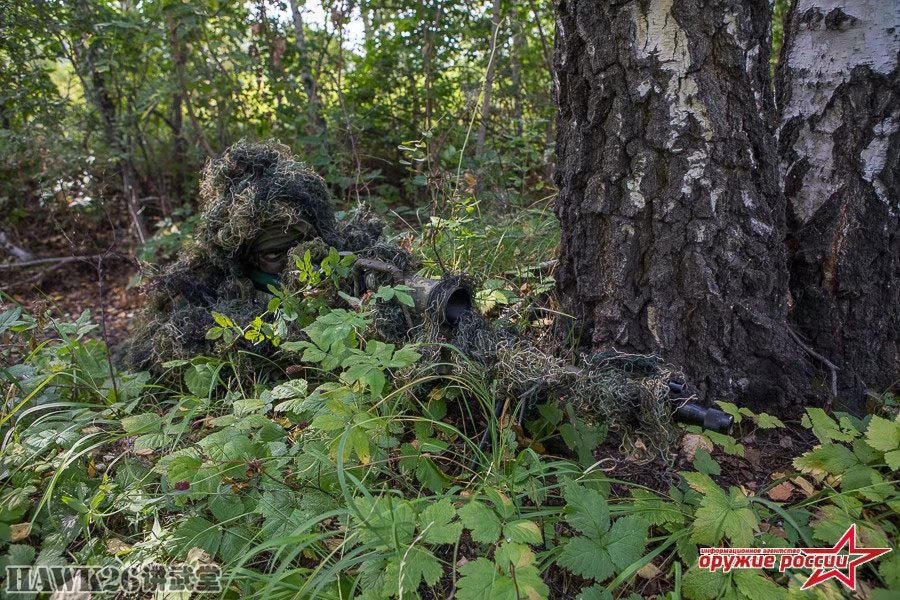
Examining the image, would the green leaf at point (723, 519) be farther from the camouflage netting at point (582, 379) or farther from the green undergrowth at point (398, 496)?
the camouflage netting at point (582, 379)

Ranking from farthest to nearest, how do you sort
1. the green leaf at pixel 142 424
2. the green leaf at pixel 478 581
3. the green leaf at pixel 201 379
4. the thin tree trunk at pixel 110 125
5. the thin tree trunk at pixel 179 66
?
the thin tree trunk at pixel 110 125, the thin tree trunk at pixel 179 66, the green leaf at pixel 201 379, the green leaf at pixel 142 424, the green leaf at pixel 478 581

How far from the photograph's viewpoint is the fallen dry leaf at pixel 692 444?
5.66 ft

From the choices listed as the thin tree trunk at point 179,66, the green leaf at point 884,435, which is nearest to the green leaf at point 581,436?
the green leaf at point 884,435

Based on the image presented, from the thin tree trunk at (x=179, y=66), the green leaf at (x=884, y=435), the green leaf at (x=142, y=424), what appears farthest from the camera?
the thin tree trunk at (x=179, y=66)

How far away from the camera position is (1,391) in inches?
87.1

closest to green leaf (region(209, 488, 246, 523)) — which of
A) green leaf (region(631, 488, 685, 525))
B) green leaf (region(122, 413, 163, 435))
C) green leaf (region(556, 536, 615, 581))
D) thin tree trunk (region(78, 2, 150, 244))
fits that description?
green leaf (region(122, 413, 163, 435))

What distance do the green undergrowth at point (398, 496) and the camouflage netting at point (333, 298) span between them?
0.09 m

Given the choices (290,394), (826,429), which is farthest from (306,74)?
(826,429)

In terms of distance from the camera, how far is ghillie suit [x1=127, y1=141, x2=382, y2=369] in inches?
93.7

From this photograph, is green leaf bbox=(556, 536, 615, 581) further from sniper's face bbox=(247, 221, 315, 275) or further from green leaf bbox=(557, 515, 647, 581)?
sniper's face bbox=(247, 221, 315, 275)

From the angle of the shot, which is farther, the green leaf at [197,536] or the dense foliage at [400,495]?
the green leaf at [197,536]

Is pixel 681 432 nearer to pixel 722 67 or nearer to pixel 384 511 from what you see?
pixel 384 511

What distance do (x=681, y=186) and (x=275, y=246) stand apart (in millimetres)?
1693

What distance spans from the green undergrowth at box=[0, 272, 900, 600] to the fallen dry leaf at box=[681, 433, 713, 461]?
0.04 meters
